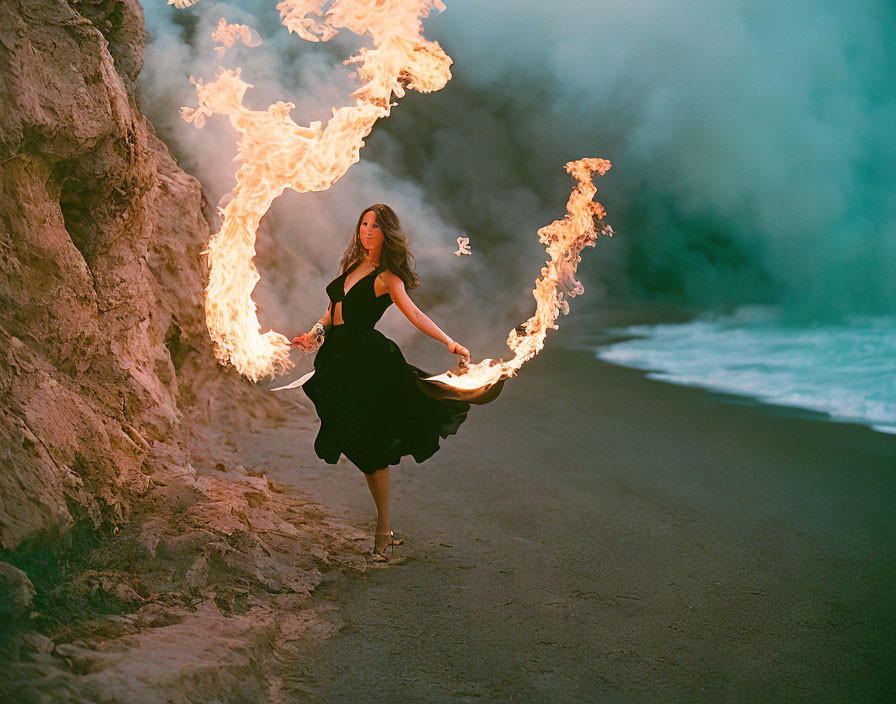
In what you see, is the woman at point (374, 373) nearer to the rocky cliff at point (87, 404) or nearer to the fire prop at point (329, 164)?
the fire prop at point (329, 164)

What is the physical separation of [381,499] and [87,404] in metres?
1.93

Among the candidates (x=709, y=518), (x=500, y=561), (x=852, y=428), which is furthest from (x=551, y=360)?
(x=500, y=561)

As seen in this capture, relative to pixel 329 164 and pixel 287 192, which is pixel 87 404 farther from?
pixel 287 192

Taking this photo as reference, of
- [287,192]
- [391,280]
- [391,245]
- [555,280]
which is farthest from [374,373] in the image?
[287,192]

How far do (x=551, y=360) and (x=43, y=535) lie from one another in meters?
11.0

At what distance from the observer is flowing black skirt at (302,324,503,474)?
484 centimetres

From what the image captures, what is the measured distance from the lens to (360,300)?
4.80m

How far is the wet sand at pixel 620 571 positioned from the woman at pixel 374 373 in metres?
0.84

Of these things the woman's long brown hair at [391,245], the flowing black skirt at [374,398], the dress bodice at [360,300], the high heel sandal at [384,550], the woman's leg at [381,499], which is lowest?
the high heel sandal at [384,550]

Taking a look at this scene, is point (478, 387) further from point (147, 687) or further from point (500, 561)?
point (147, 687)

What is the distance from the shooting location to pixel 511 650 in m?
3.88

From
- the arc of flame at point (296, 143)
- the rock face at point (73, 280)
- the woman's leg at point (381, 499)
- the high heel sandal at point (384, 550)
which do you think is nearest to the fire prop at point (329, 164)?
the arc of flame at point (296, 143)

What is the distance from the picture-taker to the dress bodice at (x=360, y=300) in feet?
15.7

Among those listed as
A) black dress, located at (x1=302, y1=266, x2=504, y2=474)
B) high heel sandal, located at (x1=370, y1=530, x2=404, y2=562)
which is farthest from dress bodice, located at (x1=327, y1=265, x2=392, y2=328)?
high heel sandal, located at (x1=370, y1=530, x2=404, y2=562)
